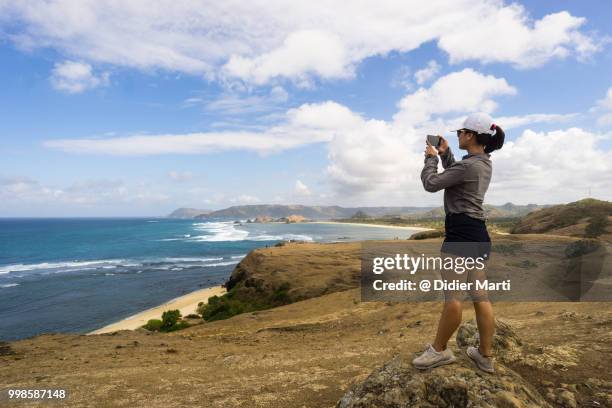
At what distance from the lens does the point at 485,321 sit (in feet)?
13.2

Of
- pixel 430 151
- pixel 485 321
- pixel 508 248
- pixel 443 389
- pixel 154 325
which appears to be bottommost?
pixel 154 325

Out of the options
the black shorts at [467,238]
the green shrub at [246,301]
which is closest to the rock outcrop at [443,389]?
the black shorts at [467,238]

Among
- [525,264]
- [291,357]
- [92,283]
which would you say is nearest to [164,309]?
[92,283]

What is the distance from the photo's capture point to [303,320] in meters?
15.2

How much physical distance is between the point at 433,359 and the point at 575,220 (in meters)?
39.0

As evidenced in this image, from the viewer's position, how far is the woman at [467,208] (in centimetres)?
395

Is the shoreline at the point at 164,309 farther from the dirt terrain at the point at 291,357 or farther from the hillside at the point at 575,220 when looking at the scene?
the hillside at the point at 575,220

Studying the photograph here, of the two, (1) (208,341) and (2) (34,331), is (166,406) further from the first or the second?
(2) (34,331)

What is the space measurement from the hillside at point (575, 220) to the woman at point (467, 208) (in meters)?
30.7

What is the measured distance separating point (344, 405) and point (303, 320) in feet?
36.0

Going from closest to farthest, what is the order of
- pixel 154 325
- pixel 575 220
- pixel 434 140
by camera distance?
1. pixel 434 140
2. pixel 154 325
3. pixel 575 220

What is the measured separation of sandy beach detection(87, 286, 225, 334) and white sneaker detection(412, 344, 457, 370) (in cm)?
2216

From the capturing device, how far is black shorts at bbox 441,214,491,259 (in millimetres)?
3945

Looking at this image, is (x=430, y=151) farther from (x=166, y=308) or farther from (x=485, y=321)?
(x=166, y=308)
